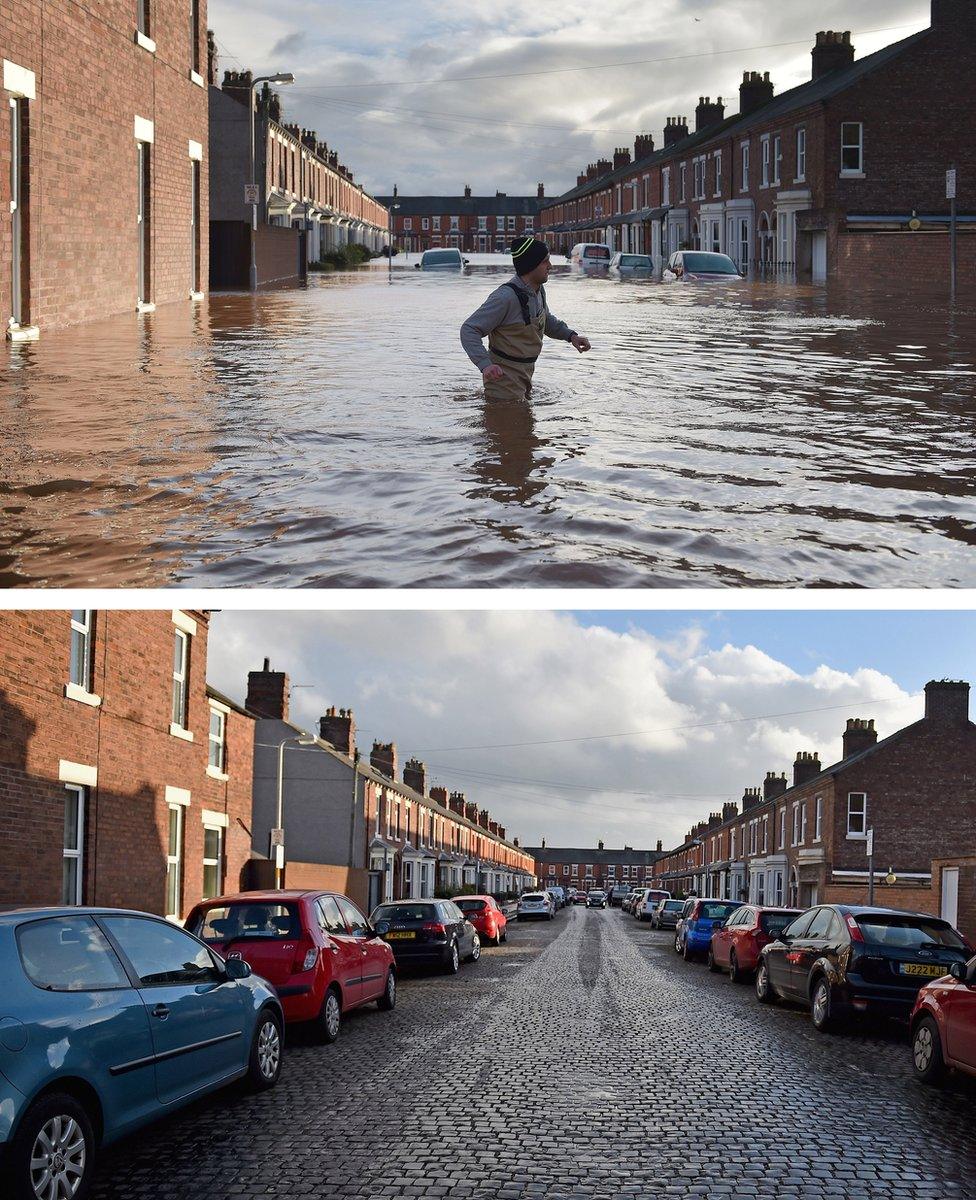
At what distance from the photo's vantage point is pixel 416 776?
64.9 m

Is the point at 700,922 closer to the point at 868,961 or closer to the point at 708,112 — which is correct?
the point at 868,961

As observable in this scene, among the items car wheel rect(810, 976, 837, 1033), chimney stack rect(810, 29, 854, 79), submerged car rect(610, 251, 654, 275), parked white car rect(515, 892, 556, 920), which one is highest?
chimney stack rect(810, 29, 854, 79)

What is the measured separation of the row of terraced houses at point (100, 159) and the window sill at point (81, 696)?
5.29 meters

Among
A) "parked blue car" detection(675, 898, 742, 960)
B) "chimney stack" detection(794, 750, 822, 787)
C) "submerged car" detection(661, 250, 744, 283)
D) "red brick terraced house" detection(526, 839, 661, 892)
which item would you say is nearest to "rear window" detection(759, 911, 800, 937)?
"parked blue car" detection(675, 898, 742, 960)

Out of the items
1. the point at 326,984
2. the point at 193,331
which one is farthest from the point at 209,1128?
the point at 193,331

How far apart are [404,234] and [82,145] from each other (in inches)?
6507

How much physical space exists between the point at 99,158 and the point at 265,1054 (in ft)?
54.4

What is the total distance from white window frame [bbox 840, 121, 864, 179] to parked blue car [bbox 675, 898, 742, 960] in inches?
1346

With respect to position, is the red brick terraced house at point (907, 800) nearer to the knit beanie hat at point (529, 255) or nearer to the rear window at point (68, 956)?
the knit beanie hat at point (529, 255)

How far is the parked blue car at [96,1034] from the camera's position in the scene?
18.0ft

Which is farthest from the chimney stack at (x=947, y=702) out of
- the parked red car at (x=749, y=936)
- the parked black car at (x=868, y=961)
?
the parked black car at (x=868, y=961)

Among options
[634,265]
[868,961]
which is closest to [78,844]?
[868,961]

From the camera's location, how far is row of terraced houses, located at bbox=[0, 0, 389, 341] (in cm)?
1761

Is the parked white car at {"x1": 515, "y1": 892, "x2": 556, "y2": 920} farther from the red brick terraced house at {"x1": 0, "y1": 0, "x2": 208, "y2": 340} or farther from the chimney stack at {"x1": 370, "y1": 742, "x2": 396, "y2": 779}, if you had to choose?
the red brick terraced house at {"x1": 0, "y1": 0, "x2": 208, "y2": 340}
